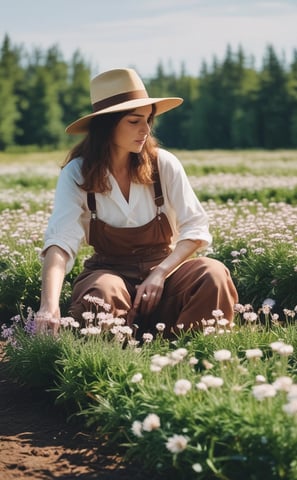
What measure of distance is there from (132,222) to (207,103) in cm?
8159

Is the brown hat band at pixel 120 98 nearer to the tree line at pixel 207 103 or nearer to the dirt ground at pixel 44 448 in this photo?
the dirt ground at pixel 44 448

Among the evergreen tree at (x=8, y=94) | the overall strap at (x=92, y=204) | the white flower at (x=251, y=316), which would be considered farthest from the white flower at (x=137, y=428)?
the evergreen tree at (x=8, y=94)

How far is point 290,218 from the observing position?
8.46 m

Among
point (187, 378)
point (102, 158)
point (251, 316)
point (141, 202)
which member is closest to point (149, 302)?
point (141, 202)

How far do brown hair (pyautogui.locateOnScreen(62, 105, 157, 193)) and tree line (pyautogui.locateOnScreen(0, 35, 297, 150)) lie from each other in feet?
218

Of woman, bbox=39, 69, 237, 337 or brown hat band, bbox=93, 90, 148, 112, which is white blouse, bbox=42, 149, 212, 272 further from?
brown hat band, bbox=93, 90, 148, 112

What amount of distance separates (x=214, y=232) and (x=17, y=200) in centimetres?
573

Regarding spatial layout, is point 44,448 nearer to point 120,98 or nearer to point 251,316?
point 251,316

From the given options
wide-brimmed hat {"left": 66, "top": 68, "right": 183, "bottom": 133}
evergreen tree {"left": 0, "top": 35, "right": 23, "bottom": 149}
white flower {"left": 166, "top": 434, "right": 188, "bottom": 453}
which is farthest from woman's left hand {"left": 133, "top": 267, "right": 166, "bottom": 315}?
evergreen tree {"left": 0, "top": 35, "right": 23, "bottom": 149}

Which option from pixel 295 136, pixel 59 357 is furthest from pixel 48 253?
pixel 295 136

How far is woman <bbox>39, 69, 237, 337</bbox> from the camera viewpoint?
16.5 ft

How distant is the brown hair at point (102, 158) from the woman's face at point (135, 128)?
0.09 metres

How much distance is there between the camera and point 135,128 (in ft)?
16.8

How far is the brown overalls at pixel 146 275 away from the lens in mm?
5023
